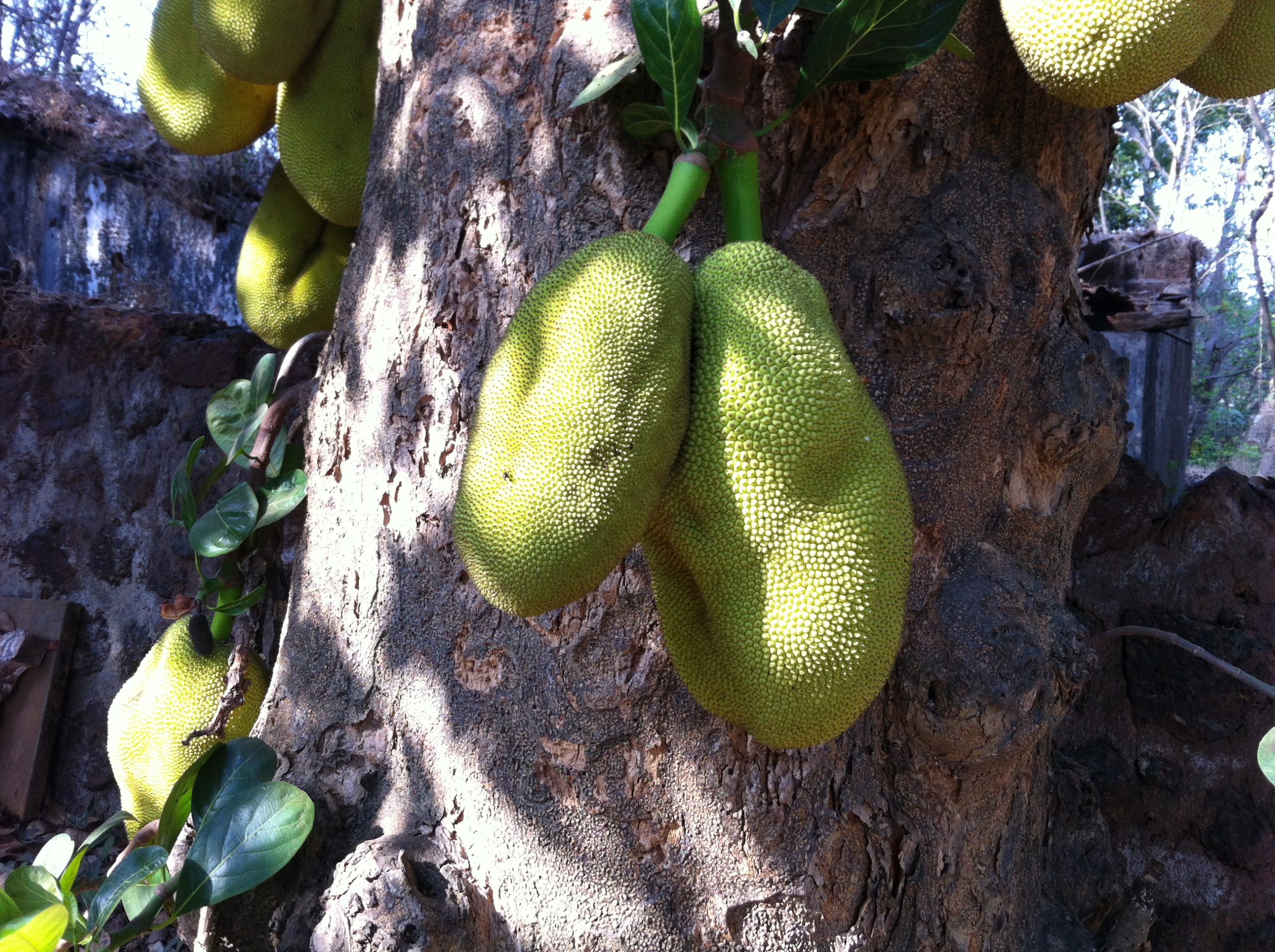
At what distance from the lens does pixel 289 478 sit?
1.21m

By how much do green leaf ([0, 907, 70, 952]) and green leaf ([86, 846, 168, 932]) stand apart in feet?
0.34

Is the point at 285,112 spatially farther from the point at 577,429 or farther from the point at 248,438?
the point at 577,429

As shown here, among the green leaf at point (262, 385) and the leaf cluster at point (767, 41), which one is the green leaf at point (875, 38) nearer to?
the leaf cluster at point (767, 41)

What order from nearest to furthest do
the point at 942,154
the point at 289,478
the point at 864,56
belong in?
the point at 864,56 < the point at 942,154 < the point at 289,478

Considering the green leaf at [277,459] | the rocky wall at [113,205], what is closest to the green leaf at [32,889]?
the green leaf at [277,459]

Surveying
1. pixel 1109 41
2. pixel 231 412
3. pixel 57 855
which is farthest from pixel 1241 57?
pixel 57 855

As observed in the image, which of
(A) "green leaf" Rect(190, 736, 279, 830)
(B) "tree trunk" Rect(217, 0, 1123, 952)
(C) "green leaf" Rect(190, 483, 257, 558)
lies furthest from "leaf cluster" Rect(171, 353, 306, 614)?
(A) "green leaf" Rect(190, 736, 279, 830)

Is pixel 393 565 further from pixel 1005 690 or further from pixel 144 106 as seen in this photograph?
pixel 144 106

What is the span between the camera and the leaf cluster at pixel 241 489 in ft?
3.89

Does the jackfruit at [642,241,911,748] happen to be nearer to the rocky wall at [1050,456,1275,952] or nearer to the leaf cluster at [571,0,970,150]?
the leaf cluster at [571,0,970,150]

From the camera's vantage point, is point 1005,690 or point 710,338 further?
point 1005,690

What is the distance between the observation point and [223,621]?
1.24 m

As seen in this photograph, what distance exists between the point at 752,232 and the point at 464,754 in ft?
1.69

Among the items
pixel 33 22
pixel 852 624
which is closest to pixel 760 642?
pixel 852 624
